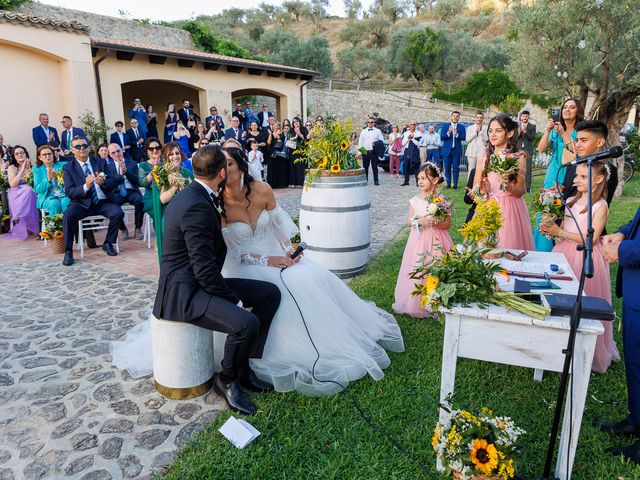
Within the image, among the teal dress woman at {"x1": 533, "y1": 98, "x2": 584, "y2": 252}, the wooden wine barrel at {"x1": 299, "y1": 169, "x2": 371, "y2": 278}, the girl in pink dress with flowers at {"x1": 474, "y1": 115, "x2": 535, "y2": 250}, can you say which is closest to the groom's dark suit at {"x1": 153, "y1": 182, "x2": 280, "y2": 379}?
the wooden wine barrel at {"x1": 299, "y1": 169, "x2": 371, "y2": 278}

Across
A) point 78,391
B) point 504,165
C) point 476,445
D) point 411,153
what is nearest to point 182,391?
point 78,391

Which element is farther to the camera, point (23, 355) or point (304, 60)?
point (304, 60)

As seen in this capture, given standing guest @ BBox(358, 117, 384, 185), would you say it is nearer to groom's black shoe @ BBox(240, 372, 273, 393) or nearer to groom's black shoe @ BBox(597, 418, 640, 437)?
groom's black shoe @ BBox(240, 372, 273, 393)

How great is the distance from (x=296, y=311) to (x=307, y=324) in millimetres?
141

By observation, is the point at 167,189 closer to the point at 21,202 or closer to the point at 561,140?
the point at 21,202

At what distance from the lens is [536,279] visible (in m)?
2.88

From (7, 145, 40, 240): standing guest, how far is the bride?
20.8 ft

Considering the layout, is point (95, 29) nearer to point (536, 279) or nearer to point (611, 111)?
point (611, 111)

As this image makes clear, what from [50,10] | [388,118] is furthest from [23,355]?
[388,118]

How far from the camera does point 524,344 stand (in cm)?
235

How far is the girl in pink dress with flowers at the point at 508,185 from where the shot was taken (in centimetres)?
443

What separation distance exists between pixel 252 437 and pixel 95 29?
77.2 ft

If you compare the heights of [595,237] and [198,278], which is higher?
[595,237]

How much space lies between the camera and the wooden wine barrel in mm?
5484
